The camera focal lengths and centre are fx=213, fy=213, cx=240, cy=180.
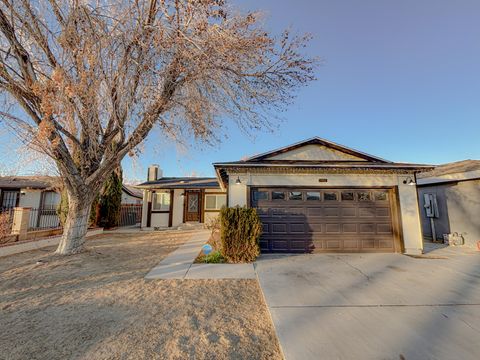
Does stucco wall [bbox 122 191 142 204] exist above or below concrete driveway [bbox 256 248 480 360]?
above

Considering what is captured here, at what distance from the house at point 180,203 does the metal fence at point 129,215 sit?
3090mm

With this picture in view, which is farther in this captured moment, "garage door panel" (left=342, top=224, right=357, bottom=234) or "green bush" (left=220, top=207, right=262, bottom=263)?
"garage door panel" (left=342, top=224, right=357, bottom=234)

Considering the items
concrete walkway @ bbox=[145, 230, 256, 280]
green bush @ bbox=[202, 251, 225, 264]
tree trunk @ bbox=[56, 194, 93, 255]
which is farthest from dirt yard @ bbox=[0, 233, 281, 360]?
green bush @ bbox=[202, 251, 225, 264]

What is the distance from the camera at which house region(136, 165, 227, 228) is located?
1541cm

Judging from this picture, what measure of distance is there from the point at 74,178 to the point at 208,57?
18.2 ft

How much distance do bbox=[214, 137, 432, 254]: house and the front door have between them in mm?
8576

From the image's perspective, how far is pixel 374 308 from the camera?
3553mm

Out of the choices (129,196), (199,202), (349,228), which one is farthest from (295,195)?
(129,196)

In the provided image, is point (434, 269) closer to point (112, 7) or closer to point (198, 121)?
point (198, 121)

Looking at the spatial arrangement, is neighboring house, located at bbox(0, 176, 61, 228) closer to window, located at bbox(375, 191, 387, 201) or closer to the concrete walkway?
the concrete walkway

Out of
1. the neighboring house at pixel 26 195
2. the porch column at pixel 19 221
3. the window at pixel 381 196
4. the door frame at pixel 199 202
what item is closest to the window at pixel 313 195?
the window at pixel 381 196

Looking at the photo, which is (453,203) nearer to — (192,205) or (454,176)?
(454,176)

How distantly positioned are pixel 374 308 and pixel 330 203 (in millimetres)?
4525

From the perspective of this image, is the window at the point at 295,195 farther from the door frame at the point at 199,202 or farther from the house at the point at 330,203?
the door frame at the point at 199,202
